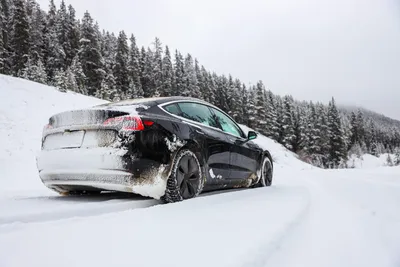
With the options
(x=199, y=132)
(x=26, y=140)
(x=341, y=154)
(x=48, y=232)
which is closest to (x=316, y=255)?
(x=48, y=232)

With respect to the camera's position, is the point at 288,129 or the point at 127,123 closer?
the point at 127,123

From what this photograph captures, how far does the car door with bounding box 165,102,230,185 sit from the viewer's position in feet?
12.5

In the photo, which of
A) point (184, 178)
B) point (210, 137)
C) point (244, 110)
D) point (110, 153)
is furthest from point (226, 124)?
point (244, 110)

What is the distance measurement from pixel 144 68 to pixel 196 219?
58230mm

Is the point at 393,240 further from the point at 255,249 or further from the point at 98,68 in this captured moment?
the point at 98,68

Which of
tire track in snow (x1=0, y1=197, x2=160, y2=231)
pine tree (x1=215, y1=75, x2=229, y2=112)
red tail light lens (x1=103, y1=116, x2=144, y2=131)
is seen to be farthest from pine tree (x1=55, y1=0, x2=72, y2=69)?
tire track in snow (x1=0, y1=197, x2=160, y2=231)

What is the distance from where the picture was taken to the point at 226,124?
4.92 meters

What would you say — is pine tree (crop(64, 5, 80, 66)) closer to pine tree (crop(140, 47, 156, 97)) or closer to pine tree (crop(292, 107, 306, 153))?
pine tree (crop(140, 47, 156, 97))

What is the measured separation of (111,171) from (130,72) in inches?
1981

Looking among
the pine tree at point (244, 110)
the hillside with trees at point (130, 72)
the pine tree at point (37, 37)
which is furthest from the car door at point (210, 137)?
the pine tree at point (244, 110)

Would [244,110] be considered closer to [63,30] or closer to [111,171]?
[63,30]

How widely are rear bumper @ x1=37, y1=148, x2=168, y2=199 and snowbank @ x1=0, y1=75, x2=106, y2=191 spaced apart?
3.02 meters

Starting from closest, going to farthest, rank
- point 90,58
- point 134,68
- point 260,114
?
point 90,58 → point 134,68 → point 260,114

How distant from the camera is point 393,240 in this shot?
7.16 ft
